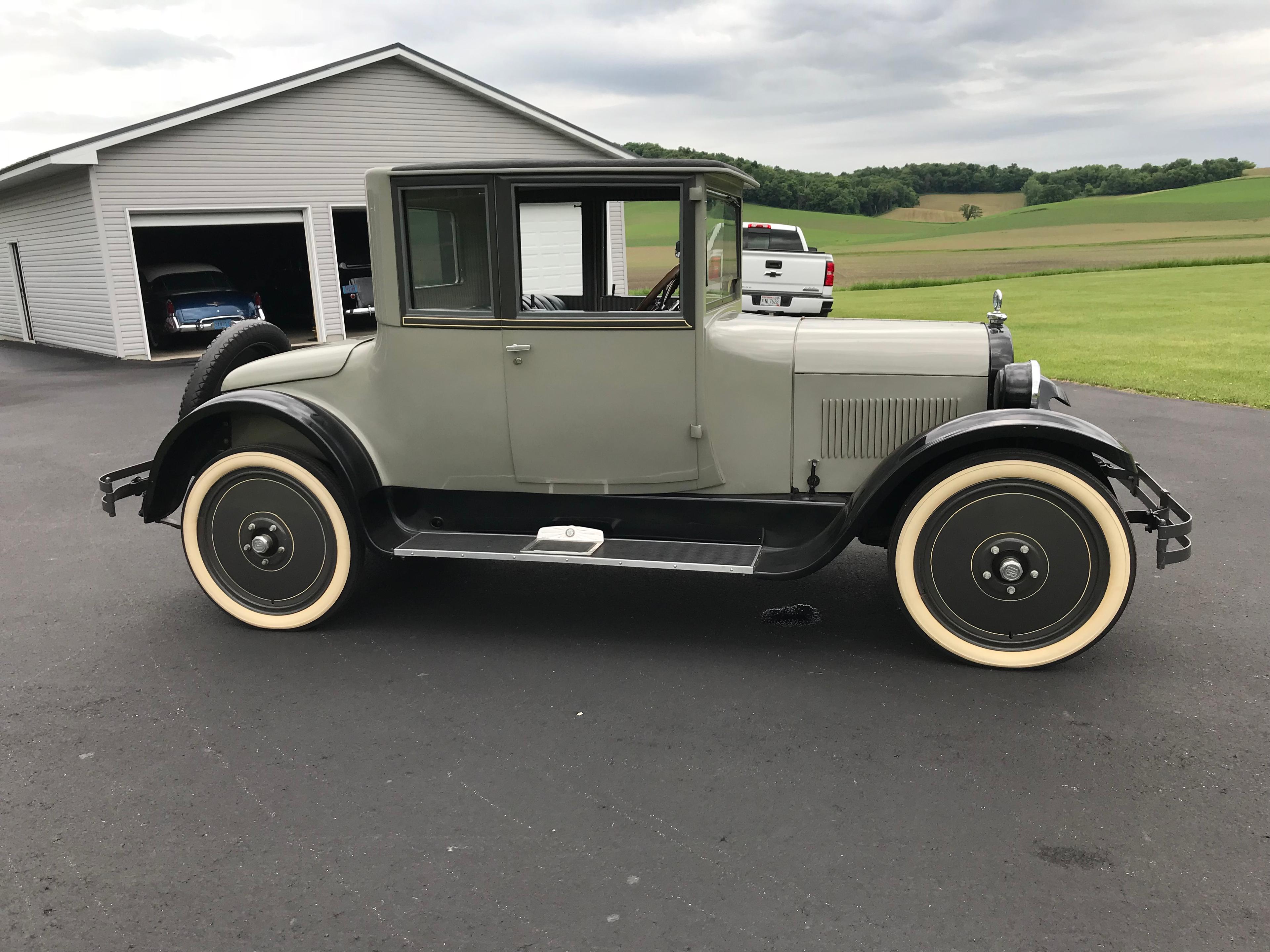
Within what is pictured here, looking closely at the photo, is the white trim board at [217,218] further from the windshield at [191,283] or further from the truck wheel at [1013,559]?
the truck wheel at [1013,559]

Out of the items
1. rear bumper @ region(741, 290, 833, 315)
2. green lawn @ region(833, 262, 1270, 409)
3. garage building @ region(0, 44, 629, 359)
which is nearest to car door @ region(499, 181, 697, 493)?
green lawn @ region(833, 262, 1270, 409)

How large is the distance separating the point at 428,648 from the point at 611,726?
1129 millimetres

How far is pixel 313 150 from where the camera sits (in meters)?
16.6

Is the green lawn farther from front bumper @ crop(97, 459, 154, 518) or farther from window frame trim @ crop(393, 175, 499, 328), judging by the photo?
front bumper @ crop(97, 459, 154, 518)

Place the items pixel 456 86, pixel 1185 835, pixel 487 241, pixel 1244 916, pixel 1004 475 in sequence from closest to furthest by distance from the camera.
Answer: pixel 1244 916, pixel 1185 835, pixel 1004 475, pixel 487 241, pixel 456 86

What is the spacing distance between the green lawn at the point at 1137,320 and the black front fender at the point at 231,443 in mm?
6199

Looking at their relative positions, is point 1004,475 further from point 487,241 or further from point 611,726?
point 487,241

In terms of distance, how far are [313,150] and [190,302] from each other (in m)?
3.73

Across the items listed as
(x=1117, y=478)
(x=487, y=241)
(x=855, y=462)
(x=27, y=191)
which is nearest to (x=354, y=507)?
(x=487, y=241)

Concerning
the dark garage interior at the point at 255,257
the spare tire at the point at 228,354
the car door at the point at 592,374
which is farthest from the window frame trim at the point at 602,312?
Answer: the dark garage interior at the point at 255,257

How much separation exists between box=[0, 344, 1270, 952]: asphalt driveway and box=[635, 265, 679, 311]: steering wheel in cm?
149

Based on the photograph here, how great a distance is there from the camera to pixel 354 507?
420 cm

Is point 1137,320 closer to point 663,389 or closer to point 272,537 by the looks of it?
point 663,389

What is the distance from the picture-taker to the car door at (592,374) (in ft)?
12.8
